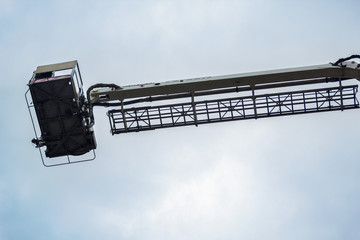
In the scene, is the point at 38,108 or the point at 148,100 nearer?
the point at 38,108

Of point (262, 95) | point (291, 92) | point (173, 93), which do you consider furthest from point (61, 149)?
point (291, 92)

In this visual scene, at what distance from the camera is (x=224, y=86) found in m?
16.2

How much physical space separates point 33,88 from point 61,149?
9.96 ft

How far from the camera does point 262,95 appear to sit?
16.6 metres

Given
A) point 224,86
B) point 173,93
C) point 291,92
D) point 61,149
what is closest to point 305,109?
point 291,92

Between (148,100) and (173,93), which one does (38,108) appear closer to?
(148,100)

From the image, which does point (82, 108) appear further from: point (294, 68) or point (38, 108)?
point (294, 68)

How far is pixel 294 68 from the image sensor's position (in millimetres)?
16422

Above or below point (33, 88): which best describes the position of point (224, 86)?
below

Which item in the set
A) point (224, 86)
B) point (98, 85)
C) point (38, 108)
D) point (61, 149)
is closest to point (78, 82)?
point (98, 85)

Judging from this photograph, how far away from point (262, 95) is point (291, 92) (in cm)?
131

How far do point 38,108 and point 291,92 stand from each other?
10.8 m

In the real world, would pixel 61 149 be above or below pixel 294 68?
below

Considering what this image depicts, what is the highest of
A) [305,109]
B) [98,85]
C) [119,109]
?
[98,85]
